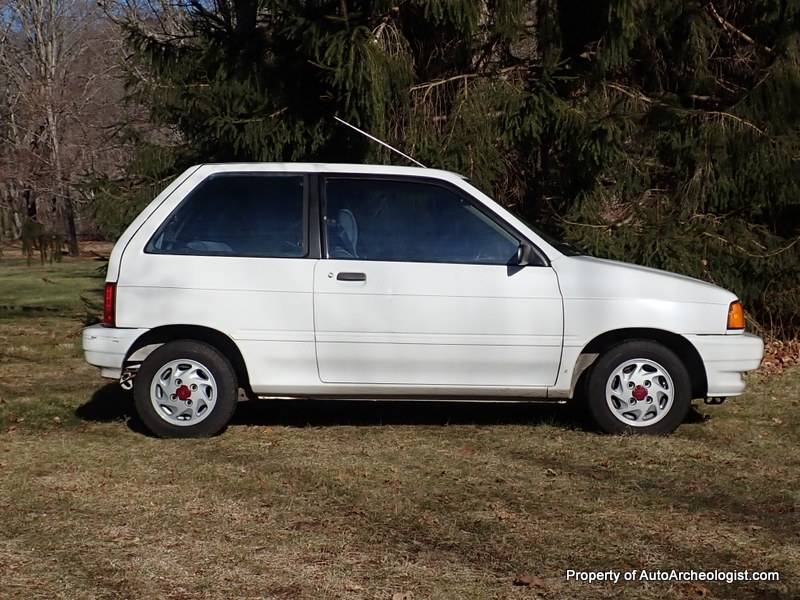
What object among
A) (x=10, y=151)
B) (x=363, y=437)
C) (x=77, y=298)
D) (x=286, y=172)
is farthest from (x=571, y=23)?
(x=10, y=151)

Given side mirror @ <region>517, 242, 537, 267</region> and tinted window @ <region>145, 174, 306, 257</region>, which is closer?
side mirror @ <region>517, 242, 537, 267</region>

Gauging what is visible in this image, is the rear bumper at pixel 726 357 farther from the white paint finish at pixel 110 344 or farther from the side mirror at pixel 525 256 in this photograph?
the white paint finish at pixel 110 344

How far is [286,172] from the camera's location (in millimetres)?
6953

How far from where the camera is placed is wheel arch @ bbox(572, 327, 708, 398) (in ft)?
22.4

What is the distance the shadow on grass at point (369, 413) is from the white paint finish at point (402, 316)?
27.4 inches

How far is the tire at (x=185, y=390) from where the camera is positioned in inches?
266

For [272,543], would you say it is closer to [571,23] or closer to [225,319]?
[225,319]

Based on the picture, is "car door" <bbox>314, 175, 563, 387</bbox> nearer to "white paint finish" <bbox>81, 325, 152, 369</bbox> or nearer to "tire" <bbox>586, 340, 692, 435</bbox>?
"tire" <bbox>586, 340, 692, 435</bbox>

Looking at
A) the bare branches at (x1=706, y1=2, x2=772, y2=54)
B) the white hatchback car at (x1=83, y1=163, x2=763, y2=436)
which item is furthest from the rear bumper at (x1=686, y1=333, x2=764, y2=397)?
the bare branches at (x1=706, y1=2, x2=772, y2=54)

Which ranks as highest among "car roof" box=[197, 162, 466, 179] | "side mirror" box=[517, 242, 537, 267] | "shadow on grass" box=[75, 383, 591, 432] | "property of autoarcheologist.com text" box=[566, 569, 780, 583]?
"car roof" box=[197, 162, 466, 179]

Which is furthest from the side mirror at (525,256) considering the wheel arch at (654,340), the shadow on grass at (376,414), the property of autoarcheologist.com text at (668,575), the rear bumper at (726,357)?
the property of autoarcheologist.com text at (668,575)

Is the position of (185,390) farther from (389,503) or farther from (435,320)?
(389,503)

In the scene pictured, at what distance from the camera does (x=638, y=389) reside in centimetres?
685

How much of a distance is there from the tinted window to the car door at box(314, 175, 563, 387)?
32cm
